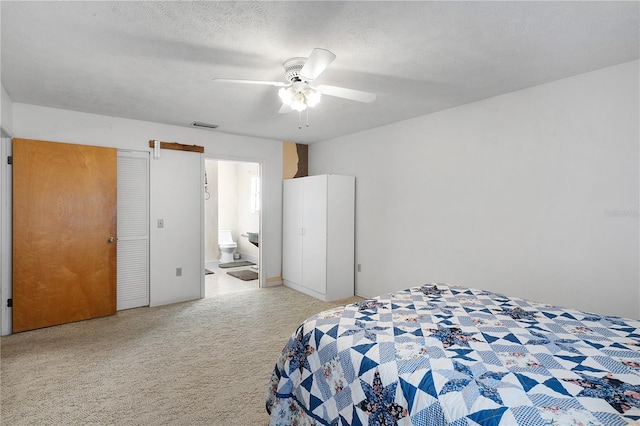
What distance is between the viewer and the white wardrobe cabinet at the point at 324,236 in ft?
15.1

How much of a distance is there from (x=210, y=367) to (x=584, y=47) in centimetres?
368

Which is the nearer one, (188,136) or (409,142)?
(409,142)

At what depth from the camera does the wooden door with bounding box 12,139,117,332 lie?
11.3ft

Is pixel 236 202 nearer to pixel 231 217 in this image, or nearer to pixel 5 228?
pixel 231 217

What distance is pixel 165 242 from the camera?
4.43 meters

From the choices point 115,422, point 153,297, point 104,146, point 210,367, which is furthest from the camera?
point 153,297

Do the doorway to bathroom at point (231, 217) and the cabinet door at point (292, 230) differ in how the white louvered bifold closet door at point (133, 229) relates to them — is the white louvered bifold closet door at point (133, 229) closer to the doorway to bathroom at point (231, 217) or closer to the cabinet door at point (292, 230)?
the cabinet door at point (292, 230)

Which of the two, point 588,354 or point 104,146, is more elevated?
point 104,146

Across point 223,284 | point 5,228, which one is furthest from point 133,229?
point 223,284

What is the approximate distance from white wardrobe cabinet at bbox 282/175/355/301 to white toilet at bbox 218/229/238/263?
263 centimetres

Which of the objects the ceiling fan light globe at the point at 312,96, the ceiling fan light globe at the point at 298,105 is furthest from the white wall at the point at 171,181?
the ceiling fan light globe at the point at 312,96

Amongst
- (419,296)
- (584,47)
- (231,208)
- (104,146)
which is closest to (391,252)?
(419,296)

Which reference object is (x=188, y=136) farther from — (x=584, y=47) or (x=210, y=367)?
(x=584, y=47)

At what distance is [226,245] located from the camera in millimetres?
7309
